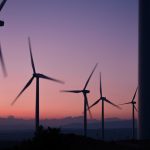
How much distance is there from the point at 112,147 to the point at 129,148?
3052mm
